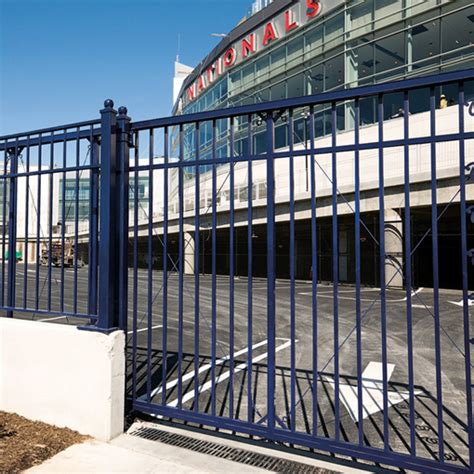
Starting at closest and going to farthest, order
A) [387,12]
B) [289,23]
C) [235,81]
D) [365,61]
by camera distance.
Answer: [387,12] < [365,61] < [289,23] < [235,81]

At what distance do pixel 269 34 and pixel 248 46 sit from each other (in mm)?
2140

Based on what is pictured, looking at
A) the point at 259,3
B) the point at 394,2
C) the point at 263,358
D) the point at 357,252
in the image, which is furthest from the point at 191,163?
the point at 259,3

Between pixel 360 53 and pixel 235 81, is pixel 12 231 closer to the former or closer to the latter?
pixel 360 53

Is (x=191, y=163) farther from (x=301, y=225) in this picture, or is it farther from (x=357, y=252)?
(x=301, y=225)

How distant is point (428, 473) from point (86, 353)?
3116 mm

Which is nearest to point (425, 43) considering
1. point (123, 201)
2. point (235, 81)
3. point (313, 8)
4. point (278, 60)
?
point (313, 8)

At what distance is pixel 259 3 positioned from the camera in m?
30.7

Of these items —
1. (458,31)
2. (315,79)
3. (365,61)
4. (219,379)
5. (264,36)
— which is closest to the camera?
(219,379)

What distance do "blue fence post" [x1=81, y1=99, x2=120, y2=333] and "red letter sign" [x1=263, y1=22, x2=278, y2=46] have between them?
2621cm

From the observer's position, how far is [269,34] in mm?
27578

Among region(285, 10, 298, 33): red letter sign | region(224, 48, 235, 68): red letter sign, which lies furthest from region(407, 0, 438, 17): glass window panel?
region(224, 48, 235, 68): red letter sign

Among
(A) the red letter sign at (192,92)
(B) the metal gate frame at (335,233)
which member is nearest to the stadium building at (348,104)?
(A) the red letter sign at (192,92)

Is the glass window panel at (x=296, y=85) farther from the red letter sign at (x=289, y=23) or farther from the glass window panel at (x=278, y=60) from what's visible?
the red letter sign at (x=289, y=23)

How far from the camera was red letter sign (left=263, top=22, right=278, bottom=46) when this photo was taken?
2730cm
